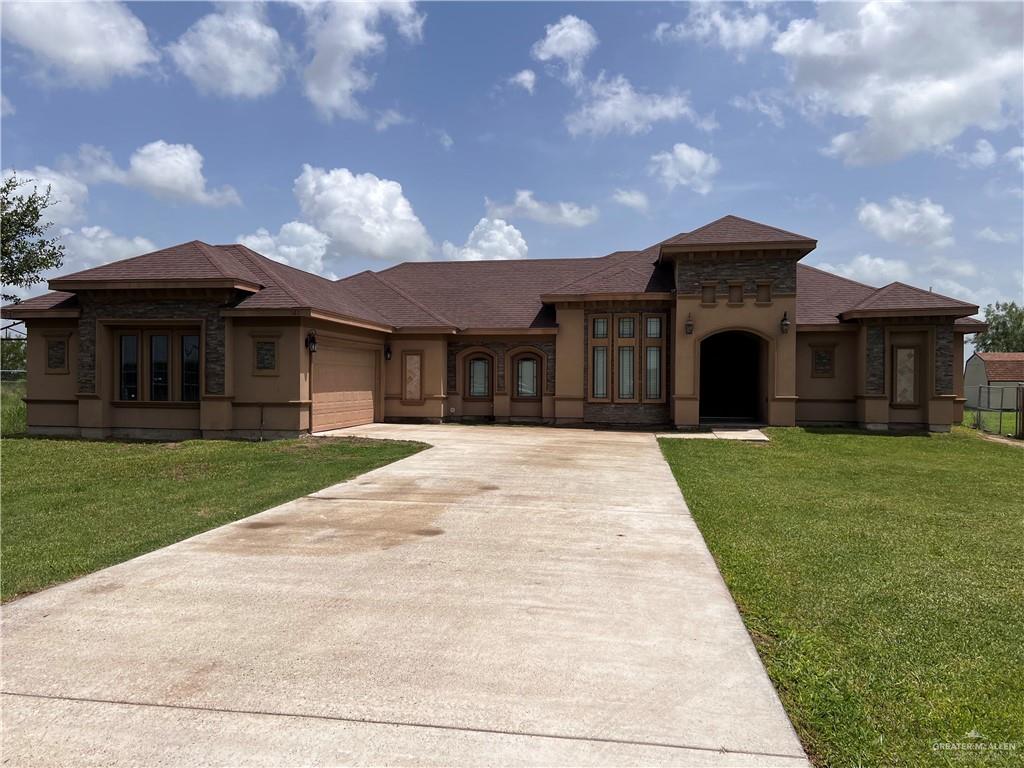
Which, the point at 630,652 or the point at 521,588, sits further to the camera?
the point at 521,588

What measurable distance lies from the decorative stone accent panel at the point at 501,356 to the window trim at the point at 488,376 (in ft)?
0.61

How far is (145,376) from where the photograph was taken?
16453 millimetres

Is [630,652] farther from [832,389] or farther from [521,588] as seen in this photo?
[832,389]

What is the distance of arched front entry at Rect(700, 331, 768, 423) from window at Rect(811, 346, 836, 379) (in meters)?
2.95

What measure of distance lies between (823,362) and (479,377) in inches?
434

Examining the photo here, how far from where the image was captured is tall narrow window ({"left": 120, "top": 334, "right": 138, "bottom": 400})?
54.2ft

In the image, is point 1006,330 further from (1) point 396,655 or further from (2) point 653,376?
(1) point 396,655

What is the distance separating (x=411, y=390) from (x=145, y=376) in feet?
25.5

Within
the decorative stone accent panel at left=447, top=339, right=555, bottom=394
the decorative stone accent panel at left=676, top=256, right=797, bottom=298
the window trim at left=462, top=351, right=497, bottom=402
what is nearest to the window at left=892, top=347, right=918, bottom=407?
the decorative stone accent panel at left=676, top=256, right=797, bottom=298

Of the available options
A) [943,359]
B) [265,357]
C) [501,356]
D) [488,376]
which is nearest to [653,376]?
[501,356]

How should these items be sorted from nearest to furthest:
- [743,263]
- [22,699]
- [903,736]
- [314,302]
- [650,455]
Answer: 1. [903,736]
2. [22,699]
3. [650,455]
4. [314,302]
5. [743,263]

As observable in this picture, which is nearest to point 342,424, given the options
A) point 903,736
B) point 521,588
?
point 521,588

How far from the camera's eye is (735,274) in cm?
1783

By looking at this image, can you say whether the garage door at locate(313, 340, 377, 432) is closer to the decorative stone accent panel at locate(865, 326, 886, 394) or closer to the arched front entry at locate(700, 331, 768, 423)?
the arched front entry at locate(700, 331, 768, 423)
